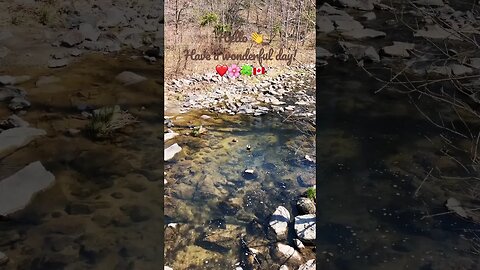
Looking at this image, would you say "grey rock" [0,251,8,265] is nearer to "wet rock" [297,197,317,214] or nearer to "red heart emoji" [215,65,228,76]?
"wet rock" [297,197,317,214]

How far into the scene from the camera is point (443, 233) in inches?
99.2

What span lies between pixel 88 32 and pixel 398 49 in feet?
7.61

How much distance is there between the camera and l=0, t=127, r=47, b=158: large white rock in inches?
113

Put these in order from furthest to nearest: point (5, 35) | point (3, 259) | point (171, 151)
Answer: point (5, 35) → point (171, 151) → point (3, 259)

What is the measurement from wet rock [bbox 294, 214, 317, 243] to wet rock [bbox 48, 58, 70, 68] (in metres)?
2.04

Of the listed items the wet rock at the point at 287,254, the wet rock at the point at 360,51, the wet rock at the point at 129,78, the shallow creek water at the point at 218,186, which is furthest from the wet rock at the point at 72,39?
the wet rock at the point at 287,254

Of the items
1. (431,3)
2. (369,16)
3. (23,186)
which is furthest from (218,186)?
(431,3)

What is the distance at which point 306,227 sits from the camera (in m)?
2.55

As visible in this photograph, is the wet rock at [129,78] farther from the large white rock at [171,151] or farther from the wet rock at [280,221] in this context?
the wet rock at [280,221]

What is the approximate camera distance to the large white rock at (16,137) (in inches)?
113

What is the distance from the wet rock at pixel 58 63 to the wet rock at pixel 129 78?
408 millimetres

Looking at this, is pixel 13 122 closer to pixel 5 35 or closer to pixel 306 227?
pixel 5 35

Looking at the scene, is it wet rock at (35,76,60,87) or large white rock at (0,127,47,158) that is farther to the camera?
wet rock at (35,76,60,87)

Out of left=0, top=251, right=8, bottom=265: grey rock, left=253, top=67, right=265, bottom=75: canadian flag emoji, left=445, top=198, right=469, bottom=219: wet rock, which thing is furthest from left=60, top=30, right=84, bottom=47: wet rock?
left=445, top=198, right=469, bottom=219: wet rock
